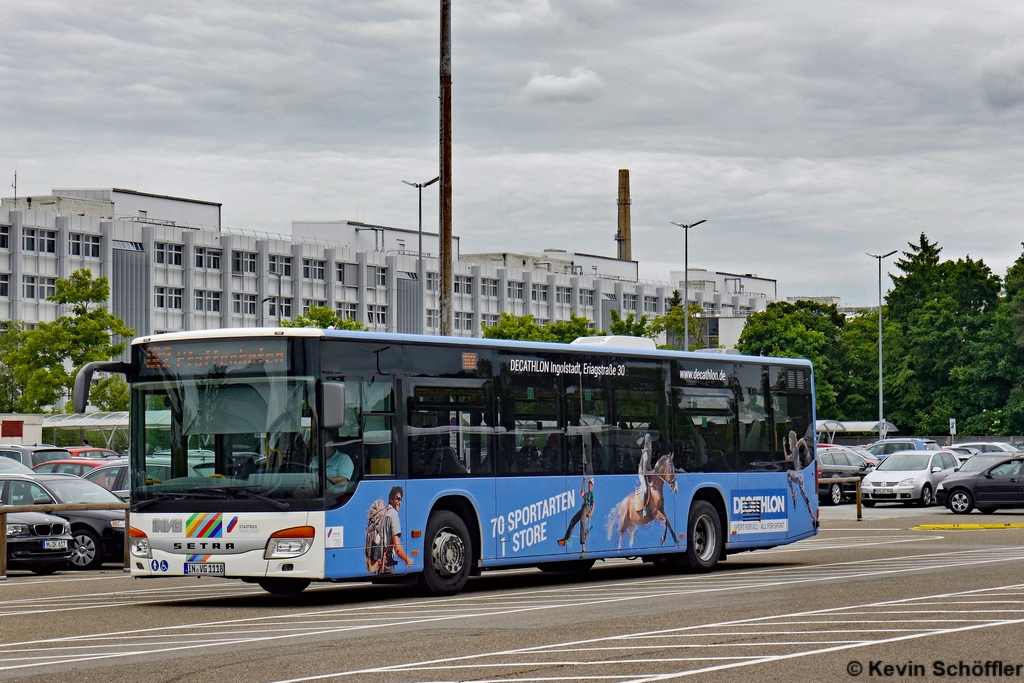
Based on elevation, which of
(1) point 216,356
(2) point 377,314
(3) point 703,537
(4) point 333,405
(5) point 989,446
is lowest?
(5) point 989,446

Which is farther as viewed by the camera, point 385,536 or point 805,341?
point 805,341

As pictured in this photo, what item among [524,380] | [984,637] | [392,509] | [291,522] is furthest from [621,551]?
[984,637]

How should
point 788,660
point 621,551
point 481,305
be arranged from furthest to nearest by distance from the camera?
point 481,305, point 621,551, point 788,660

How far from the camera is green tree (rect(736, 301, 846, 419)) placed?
347 ft

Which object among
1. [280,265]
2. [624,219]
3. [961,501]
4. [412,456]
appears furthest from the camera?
[624,219]

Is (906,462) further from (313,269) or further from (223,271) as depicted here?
(313,269)

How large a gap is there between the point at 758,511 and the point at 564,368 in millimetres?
4500

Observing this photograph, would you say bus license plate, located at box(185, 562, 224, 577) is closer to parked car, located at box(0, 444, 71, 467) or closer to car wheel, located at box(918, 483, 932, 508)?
parked car, located at box(0, 444, 71, 467)

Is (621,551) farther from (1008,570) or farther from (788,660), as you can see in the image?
(788,660)

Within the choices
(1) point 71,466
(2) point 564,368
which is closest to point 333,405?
(2) point 564,368

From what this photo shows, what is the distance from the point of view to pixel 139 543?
51.2ft

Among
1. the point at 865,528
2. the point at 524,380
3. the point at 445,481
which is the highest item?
the point at 524,380

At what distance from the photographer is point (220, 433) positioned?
15203 mm

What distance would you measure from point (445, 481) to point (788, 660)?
22.2ft
